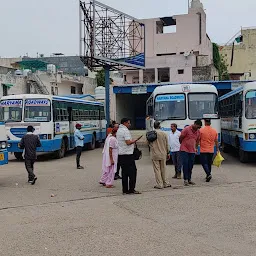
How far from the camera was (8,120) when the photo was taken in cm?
1758

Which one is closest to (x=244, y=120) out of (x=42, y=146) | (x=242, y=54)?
(x=42, y=146)

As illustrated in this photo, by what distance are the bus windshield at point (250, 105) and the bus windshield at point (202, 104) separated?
4.12 feet

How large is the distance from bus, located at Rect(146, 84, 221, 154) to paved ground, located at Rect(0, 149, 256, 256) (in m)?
3.53

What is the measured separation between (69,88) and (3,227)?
42626 mm

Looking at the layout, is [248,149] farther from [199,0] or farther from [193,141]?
[199,0]

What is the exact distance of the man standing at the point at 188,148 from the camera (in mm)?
10883

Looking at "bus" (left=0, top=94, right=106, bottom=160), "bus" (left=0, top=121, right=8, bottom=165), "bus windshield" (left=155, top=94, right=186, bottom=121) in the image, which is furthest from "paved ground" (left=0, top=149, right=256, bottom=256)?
"bus" (left=0, top=94, right=106, bottom=160)

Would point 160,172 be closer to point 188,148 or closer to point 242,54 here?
point 188,148

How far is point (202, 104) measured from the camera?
15.7m

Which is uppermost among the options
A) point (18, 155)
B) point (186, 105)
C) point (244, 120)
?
point (186, 105)

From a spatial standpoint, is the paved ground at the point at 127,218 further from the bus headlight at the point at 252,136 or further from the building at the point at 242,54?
the building at the point at 242,54

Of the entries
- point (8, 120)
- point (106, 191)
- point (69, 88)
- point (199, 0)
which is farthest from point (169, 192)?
point (199, 0)

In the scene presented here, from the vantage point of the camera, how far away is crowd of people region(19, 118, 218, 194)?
956cm

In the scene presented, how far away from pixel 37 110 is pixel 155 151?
28.8 feet
